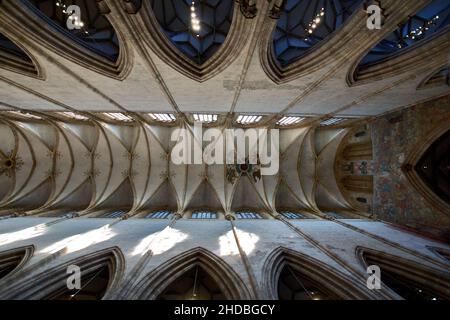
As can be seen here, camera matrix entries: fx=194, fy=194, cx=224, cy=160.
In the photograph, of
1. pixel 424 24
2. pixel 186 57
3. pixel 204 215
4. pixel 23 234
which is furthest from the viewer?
pixel 204 215

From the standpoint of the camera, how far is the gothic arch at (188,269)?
4355 mm

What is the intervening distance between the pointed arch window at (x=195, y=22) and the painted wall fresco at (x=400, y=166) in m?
8.35

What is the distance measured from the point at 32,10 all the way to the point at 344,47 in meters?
7.06

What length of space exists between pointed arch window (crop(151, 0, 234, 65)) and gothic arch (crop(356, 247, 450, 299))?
9119 millimetres

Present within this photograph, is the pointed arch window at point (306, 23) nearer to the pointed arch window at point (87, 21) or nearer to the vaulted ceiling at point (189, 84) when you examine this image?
the vaulted ceiling at point (189, 84)

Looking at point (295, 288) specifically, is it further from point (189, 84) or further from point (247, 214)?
point (189, 84)

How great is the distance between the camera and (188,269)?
539 centimetres

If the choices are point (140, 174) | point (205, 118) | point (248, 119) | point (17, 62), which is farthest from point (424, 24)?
point (140, 174)

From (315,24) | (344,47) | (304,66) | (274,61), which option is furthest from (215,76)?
(315,24)

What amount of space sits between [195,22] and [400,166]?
34.6 feet

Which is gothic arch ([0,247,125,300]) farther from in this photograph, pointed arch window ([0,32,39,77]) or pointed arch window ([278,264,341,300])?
pointed arch window ([0,32,39,77])

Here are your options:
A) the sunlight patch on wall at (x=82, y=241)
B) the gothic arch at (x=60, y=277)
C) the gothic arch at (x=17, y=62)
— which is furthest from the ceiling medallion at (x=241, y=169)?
the gothic arch at (x=17, y=62)
